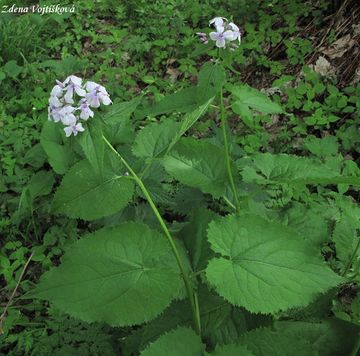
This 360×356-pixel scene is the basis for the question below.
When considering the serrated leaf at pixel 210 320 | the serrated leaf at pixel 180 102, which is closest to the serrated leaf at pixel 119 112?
the serrated leaf at pixel 180 102

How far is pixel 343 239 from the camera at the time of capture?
1917 millimetres

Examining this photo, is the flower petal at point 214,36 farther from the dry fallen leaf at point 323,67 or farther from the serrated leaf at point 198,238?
the dry fallen leaf at point 323,67

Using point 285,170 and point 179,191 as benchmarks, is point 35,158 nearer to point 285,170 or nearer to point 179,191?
point 179,191

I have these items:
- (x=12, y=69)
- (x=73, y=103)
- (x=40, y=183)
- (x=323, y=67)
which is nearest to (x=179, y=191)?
(x=40, y=183)

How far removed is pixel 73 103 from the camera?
4.50 ft

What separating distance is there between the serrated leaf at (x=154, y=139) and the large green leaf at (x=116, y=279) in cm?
36

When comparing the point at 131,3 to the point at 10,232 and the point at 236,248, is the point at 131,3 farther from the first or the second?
the point at 236,248

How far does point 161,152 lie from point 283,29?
269cm

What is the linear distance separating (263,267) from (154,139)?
2.25 ft

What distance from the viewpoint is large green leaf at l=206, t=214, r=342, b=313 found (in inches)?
53.0

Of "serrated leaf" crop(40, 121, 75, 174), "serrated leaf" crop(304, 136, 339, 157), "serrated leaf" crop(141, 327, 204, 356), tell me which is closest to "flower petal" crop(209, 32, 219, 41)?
"serrated leaf" crop(141, 327, 204, 356)

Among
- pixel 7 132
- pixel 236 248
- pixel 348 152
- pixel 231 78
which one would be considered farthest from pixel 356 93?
pixel 7 132

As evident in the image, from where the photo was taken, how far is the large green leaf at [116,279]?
55.0 inches

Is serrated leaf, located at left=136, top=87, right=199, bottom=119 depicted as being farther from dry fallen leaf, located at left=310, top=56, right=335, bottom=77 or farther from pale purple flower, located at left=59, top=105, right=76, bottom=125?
dry fallen leaf, located at left=310, top=56, right=335, bottom=77
